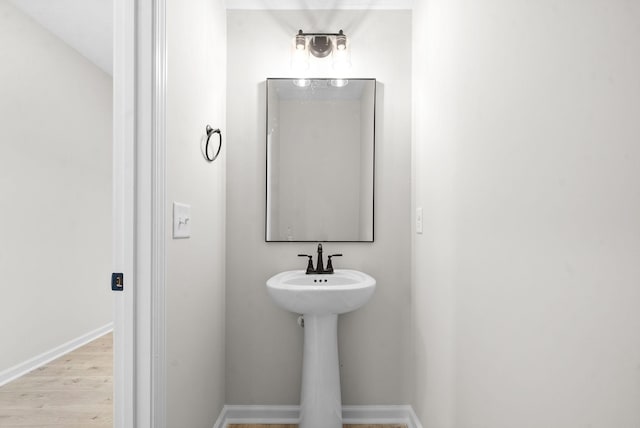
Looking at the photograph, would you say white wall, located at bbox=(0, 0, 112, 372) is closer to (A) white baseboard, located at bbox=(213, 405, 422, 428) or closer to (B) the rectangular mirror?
(A) white baseboard, located at bbox=(213, 405, 422, 428)

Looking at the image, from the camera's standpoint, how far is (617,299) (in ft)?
2.23

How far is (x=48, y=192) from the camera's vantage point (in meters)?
2.98

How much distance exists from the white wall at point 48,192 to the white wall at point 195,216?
66.2 inches

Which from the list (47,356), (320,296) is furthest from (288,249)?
(47,356)

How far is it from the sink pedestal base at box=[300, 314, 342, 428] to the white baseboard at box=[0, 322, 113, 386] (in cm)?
208

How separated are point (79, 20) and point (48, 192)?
129cm

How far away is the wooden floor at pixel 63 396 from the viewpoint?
2137 millimetres

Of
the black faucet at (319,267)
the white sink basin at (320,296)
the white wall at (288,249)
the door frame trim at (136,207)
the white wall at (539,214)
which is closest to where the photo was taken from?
the white wall at (539,214)

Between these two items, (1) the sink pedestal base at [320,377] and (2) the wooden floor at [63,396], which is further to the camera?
(2) the wooden floor at [63,396]

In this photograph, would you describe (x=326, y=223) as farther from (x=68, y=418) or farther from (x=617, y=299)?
(x=68, y=418)

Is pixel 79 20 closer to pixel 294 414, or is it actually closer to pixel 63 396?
pixel 63 396

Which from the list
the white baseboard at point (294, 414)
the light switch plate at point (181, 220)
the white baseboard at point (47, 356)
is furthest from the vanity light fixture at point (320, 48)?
the white baseboard at point (47, 356)

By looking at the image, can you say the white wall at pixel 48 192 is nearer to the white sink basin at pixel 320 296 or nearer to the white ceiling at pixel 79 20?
the white ceiling at pixel 79 20

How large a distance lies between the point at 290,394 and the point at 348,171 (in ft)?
Result: 4.23
